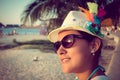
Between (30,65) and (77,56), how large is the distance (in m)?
9.72

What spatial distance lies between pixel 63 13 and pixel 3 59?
5153 mm

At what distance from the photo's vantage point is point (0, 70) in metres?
10.1

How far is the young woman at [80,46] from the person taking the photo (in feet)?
5.11

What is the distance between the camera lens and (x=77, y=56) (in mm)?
1547

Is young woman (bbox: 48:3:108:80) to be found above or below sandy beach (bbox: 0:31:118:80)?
above

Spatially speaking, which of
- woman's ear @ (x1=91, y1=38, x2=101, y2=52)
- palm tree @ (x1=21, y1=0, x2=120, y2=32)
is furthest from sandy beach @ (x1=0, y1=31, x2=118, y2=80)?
woman's ear @ (x1=91, y1=38, x2=101, y2=52)

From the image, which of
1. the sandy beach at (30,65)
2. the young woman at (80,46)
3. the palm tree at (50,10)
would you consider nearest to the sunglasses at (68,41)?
the young woman at (80,46)

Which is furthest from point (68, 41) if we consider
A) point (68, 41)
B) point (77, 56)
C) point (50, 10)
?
point (50, 10)

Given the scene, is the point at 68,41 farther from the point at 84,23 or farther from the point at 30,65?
the point at 30,65

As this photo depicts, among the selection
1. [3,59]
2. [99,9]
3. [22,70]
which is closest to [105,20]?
[99,9]

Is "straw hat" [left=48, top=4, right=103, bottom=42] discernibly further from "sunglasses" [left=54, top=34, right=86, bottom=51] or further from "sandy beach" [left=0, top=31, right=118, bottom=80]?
"sandy beach" [left=0, top=31, right=118, bottom=80]

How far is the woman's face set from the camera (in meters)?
1.55

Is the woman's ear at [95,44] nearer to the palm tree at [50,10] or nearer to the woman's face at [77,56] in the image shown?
the woman's face at [77,56]

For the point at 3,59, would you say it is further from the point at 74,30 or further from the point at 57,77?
the point at 74,30
